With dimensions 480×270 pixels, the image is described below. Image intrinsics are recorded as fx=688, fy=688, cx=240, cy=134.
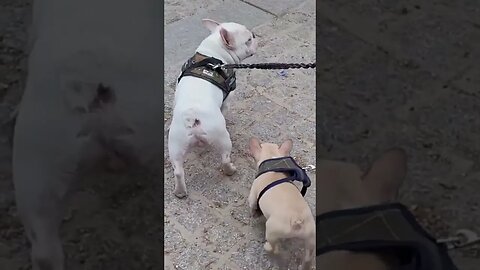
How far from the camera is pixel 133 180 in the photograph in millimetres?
954

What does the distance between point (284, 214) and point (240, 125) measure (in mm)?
738

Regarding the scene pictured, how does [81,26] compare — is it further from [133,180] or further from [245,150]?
[245,150]

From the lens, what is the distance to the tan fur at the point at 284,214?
180 centimetres

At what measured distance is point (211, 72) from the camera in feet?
7.45

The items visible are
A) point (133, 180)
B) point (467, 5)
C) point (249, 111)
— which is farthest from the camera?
point (249, 111)

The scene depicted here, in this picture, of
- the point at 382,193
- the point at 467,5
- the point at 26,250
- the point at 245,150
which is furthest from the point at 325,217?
the point at 245,150

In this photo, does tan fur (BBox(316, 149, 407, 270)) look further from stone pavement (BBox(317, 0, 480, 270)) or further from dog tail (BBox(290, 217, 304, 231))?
dog tail (BBox(290, 217, 304, 231))

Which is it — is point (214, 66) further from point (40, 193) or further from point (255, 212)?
point (40, 193)

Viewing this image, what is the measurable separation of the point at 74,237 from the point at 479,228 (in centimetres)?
56

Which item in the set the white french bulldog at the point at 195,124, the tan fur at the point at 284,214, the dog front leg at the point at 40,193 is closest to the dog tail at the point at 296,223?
the tan fur at the point at 284,214

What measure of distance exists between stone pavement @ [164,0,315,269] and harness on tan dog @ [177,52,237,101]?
0.26 metres

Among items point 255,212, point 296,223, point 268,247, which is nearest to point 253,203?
point 255,212

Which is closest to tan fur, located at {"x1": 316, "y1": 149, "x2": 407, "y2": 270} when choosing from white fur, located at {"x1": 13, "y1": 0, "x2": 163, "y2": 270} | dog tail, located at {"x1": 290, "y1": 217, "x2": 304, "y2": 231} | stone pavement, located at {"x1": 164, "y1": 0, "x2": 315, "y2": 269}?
white fur, located at {"x1": 13, "y1": 0, "x2": 163, "y2": 270}

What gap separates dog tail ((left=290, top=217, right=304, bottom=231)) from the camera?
1.80 meters
